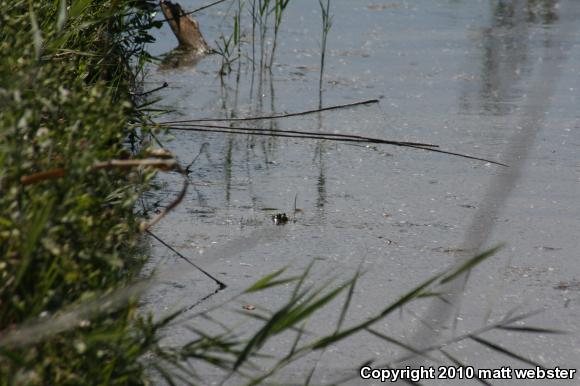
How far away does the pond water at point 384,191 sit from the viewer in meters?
2.22

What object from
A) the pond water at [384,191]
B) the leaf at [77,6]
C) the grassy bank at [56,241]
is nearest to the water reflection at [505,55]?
the pond water at [384,191]

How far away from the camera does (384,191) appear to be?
3162mm

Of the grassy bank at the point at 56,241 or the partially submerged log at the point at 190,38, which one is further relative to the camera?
the partially submerged log at the point at 190,38

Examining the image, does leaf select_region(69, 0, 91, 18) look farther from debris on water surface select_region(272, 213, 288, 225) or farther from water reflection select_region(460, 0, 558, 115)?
water reflection select_region(460, 0, 558, 115)

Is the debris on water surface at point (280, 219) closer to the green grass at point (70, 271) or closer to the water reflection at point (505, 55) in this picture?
the green grass at point (70, 271)

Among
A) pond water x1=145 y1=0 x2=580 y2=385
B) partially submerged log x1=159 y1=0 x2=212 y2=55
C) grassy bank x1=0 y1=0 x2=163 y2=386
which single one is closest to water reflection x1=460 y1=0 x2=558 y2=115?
pond water x1=145 y1=0 x2=580 y2=385

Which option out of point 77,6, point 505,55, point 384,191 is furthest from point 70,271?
point 505,55

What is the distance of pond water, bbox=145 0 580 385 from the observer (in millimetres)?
2219

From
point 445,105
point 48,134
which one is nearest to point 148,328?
point 48,134

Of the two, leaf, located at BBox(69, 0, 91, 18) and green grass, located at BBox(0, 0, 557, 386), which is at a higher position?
leaf, located at BBox(69, 0, 91, 18)

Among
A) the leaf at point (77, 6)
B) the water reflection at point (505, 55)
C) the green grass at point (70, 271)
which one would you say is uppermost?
the leaf at point (77, 6)

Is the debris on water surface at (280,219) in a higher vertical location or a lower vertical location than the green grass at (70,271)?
lower

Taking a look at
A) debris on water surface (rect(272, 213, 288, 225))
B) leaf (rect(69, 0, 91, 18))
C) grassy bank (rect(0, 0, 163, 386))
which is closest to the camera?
grassy bank (rect(0, 0, 163, 386))

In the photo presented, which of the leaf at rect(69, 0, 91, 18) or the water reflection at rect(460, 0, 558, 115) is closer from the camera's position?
the leaf at rect(69, 0, 91, 18)
